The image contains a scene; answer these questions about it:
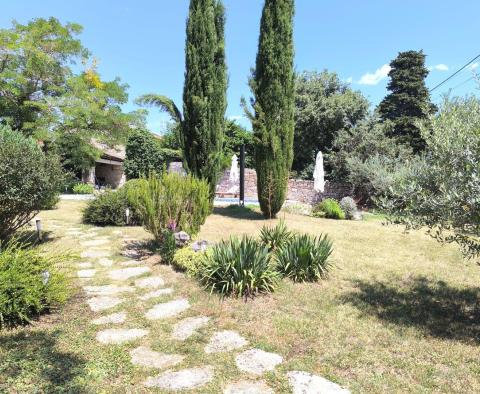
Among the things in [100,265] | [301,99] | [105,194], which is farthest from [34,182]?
[301,99]

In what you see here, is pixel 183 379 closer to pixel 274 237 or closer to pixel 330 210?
pixel 274 237

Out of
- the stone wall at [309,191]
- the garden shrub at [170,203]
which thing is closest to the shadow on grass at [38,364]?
the garden shrub at [170,203]

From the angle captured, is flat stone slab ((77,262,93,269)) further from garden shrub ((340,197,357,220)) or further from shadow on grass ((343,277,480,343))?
garden shrub ((340,197,357,220))

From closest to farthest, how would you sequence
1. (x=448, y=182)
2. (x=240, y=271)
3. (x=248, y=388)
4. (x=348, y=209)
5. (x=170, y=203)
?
(x=248, y=388) < (x=448, y=182) < (x=240, y=271) < (x=170, y=203) < (x=348, y=209)

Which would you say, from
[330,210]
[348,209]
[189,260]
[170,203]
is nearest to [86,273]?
[189,260]

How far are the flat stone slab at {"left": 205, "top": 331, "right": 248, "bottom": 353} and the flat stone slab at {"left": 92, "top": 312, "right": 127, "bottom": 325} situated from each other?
1.27 metres

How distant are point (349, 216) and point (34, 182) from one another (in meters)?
10.6

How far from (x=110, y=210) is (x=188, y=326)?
6.99 meters

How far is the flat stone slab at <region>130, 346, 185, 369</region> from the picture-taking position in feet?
11.4

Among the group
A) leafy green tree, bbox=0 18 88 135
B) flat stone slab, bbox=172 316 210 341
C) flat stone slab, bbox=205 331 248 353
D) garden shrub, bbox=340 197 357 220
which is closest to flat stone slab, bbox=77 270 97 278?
flat stone slab, bbox=172 316 210 341

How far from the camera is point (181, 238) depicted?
22.8 ft

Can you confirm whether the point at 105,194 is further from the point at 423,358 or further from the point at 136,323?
the point at 423,358

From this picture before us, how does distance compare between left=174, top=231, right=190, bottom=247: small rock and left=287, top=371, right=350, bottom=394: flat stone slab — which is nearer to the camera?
left=287, top=371, right=350, bottom=394: flat stone slab

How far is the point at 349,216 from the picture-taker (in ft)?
44.9
